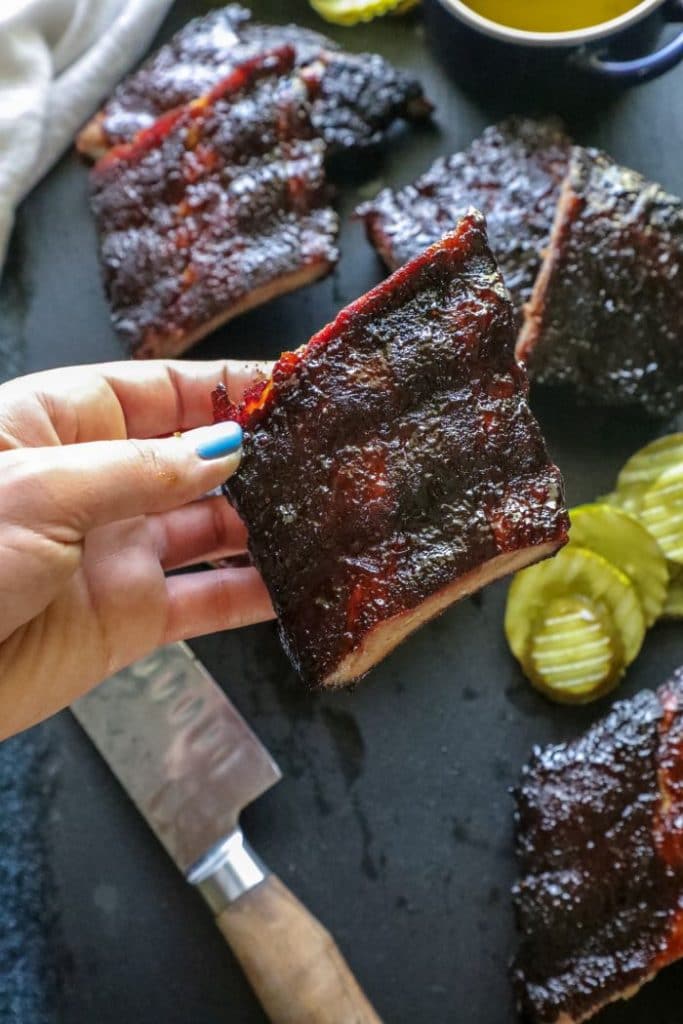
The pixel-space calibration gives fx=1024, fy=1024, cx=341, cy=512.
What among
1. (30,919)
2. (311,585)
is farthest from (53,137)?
(30,919)

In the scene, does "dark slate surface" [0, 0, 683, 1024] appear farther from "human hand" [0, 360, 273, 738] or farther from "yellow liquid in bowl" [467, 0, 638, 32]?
"human hand" [0, 360, 273, 738]

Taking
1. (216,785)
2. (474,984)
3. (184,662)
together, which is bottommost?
(474,984)

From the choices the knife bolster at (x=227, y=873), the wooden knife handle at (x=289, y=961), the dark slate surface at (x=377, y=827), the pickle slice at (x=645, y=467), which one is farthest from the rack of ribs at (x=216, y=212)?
the wooden knife handle at (x=289, y=961)

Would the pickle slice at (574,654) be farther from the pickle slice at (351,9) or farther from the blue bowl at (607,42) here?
the pickle slice at (351,9)

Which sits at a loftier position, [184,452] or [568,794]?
[184,452]

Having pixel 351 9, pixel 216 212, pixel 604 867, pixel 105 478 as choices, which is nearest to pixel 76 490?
pixel 105 478

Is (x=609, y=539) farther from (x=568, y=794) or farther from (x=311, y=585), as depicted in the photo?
(x=311, y=585)
